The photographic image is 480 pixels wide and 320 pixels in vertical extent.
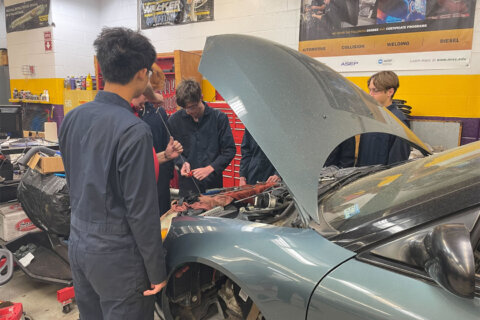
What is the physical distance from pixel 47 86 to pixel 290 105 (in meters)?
7.36

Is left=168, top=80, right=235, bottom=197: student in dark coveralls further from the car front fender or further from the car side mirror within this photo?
the car side mirror

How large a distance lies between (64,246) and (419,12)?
4.18m

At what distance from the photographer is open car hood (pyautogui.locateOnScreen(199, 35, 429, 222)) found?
118 centimetres

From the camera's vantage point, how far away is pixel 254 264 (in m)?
1.12

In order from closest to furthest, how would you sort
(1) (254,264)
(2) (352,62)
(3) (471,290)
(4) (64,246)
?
(3) (471,290), (1) (254,264), (4) (64,246), (2) (352,62)

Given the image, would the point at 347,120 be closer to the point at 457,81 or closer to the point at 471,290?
the point at 471,290

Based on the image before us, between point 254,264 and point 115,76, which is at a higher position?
point 115,76

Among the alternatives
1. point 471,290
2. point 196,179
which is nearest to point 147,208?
point 471,290

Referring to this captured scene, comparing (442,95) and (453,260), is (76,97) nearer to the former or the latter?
(442,95)

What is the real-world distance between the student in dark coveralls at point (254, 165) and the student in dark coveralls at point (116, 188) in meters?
1.47

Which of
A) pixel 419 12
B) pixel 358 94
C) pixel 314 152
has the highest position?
pixel 419 12

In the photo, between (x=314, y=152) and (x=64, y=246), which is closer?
(x=314, y=152)

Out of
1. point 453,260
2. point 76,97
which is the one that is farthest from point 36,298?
point 76,97

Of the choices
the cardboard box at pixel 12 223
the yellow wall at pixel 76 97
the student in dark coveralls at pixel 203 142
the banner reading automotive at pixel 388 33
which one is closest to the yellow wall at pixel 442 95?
the banner reading automotive at pixel 388 33
